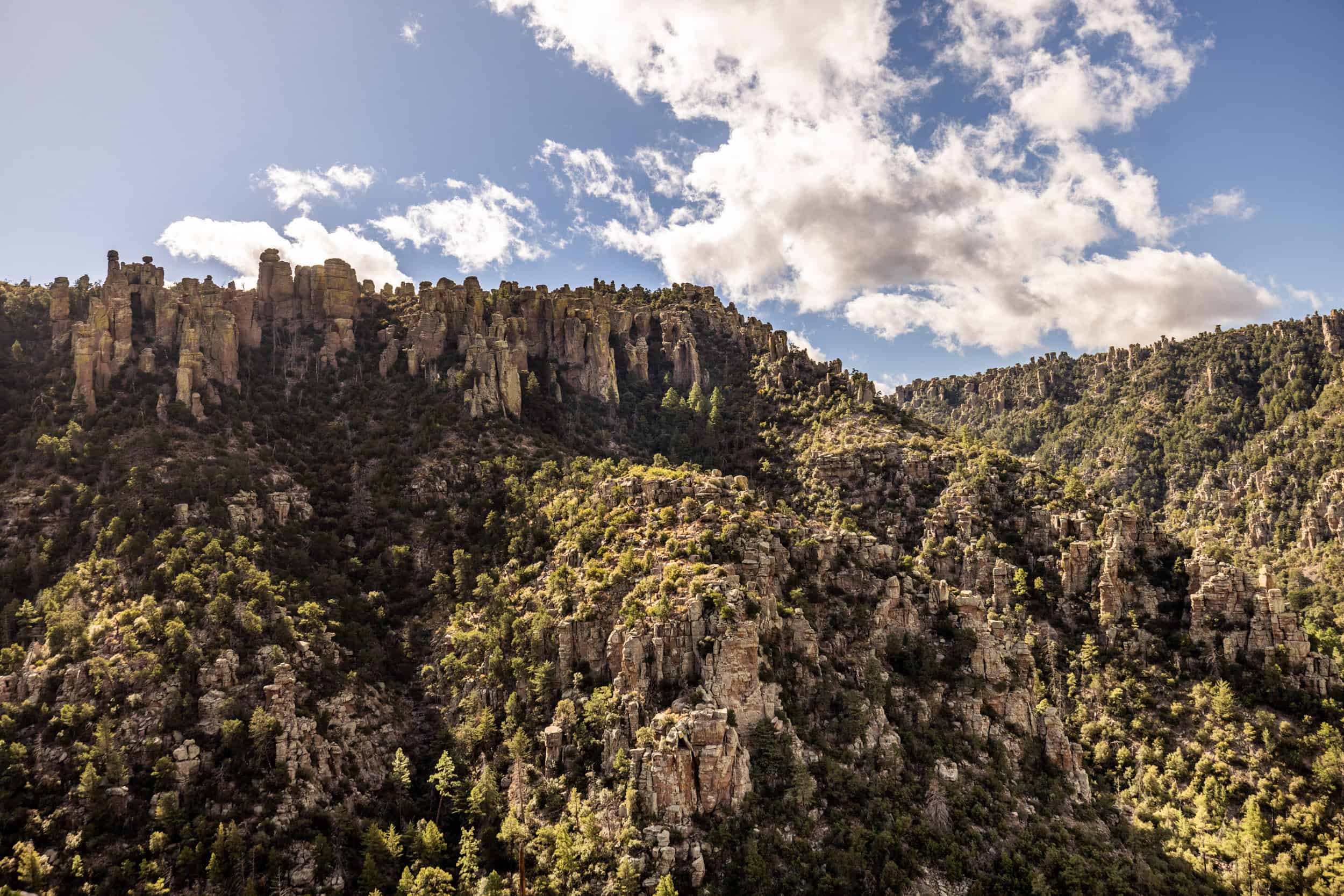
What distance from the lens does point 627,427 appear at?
155m

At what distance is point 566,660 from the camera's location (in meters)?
78.1

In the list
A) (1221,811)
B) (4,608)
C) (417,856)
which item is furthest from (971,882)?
(4,608)

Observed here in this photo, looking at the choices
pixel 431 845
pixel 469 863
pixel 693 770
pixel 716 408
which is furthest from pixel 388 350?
pixel 693 770

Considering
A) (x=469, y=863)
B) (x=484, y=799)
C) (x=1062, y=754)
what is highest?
(x=484, y=799)

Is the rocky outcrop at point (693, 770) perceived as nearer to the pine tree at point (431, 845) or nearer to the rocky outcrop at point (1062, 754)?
the pine tree at point (431, 845)

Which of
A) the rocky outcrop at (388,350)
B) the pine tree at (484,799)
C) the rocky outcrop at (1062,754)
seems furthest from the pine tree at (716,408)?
the pine tree at (484,799)

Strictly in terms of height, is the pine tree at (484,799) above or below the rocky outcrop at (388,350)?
below

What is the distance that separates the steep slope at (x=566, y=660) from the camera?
214 ft

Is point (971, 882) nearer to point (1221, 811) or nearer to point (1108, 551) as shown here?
point (1221, 811)

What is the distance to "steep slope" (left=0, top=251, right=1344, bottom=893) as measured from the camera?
65250mm

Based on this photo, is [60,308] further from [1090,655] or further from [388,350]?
[1090,655]

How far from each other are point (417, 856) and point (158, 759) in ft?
77.3

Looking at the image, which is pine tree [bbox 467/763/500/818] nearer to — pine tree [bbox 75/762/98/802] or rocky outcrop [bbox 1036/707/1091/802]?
pine tree [bbox 75/762/98/802]

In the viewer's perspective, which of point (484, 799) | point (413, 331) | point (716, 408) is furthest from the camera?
point (716, 408)
